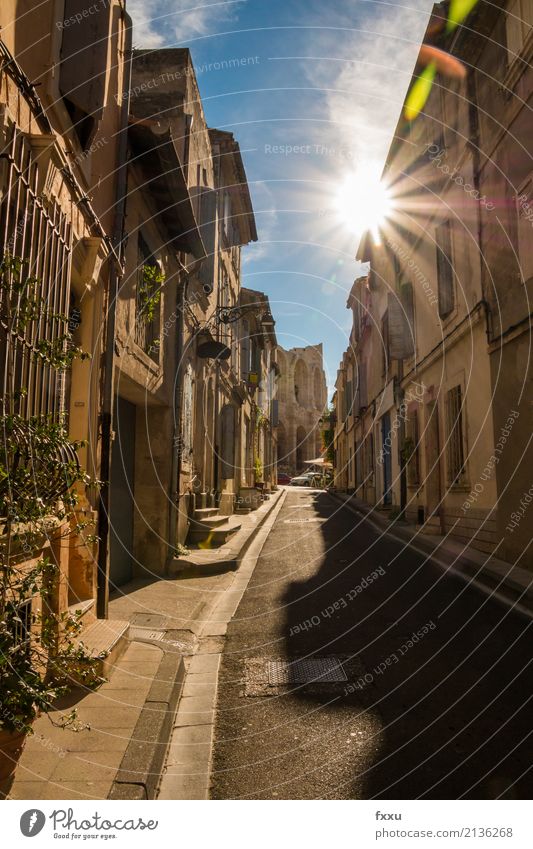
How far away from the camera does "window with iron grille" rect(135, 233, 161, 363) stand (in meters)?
8.39

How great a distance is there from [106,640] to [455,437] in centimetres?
904

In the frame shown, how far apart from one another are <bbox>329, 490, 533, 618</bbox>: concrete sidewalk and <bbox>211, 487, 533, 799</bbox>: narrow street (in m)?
0.22

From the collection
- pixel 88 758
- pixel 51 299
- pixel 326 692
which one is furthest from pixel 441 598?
pixel 51 299

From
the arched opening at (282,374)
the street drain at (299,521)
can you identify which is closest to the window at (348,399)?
the street drain at (299,521)

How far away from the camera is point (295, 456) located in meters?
69.6

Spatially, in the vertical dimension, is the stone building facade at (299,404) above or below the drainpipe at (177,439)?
above

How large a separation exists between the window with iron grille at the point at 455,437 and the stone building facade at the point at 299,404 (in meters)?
52.5

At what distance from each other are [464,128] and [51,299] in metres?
9.83

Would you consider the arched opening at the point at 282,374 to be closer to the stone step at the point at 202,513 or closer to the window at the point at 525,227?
the stone step at the point at 202,513

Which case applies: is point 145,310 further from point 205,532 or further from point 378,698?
point 378,698

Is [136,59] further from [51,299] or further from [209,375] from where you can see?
[51,299]

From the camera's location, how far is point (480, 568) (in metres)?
8.16

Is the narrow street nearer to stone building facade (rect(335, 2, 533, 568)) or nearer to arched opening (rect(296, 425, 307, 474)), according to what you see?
stone building facade (rect(335, 2, 533, 568))

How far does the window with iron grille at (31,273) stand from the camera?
3.35 m
